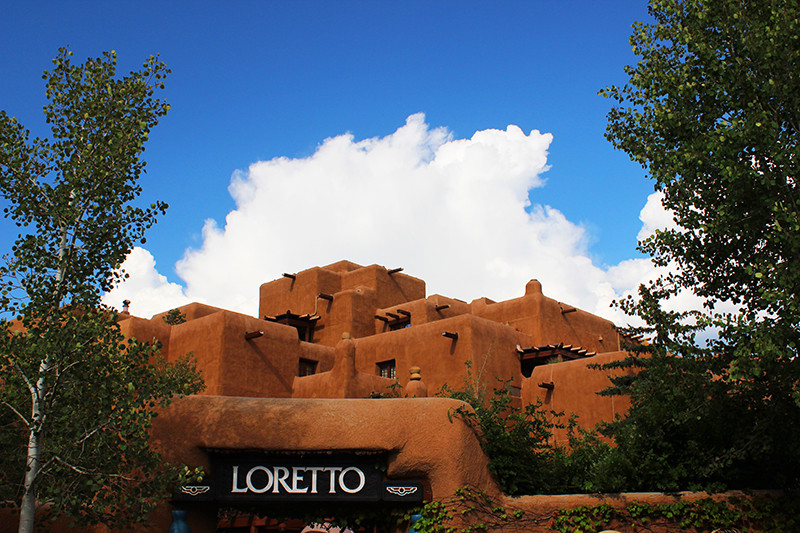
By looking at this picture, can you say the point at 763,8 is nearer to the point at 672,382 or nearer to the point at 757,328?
the point at 757,328


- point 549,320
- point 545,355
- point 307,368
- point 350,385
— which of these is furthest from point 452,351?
point 549,320

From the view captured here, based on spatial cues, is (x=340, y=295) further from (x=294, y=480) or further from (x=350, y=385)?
(x=294, y=480)

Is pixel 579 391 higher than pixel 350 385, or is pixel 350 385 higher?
pixel 350 385

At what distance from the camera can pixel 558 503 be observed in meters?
12.0

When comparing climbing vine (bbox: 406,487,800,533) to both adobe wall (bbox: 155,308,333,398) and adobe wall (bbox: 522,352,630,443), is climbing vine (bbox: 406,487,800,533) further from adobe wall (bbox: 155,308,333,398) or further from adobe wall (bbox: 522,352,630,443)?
adobe wall (bbox: 155,308,333,398)

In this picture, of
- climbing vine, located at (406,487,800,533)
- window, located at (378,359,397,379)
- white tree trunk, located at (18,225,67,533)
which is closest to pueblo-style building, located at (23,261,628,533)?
window, located at (378,359,397,379)

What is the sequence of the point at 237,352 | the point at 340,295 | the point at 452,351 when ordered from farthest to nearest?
1. the point at 340,295
2. the point at 452,351
3. the point at 237,352

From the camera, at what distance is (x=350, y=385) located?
993 inches

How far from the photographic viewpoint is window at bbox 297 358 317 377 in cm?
2923

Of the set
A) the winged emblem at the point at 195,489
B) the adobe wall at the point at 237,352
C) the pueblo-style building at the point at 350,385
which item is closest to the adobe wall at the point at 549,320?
the pueblo-style building at the point at 350,385

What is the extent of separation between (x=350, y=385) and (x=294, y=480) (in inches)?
527

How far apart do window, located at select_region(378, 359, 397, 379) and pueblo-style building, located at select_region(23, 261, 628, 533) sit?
12 cm

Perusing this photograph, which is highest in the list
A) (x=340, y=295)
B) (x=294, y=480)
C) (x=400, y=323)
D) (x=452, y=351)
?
(x=340, y=295)

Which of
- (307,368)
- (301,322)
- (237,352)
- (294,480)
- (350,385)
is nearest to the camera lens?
(294,480)
